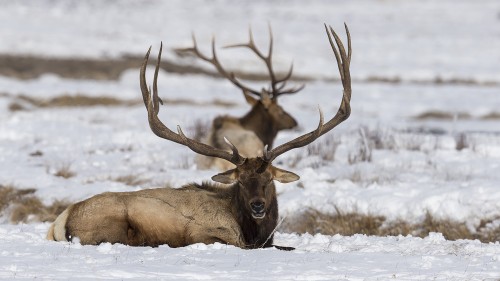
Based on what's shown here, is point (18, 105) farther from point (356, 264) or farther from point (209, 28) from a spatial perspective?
point (209, 28)

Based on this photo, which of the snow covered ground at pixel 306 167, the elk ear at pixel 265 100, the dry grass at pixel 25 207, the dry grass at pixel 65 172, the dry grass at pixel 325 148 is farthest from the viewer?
the elk ear at pixel 265 100

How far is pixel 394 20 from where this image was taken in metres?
74.0

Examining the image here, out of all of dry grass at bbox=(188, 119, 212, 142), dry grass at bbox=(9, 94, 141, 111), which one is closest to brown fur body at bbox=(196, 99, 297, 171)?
dry grass at bbox=(188, 119, 212, 142)

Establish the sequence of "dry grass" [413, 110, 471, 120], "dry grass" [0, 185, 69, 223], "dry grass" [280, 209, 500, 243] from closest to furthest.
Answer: "dry grass" [280, 209, 500, 243] < "dry grass" [0, 185, 69, 223] < "dry grass" [413, 110, 471, 120]

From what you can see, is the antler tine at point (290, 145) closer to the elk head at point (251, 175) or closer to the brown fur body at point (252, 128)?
the elk head at point (251, 175)

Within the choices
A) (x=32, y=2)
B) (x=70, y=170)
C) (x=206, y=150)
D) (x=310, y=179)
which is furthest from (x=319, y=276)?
(x=32, y=2)

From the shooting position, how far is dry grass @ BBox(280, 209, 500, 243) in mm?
9852

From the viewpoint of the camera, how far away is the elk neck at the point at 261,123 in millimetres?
15078

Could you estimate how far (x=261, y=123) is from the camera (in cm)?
1523

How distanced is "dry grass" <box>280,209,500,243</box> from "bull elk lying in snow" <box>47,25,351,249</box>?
1.87 m

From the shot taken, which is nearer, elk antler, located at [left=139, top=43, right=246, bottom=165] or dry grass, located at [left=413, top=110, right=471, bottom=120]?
elk antler, located at [left=139, top=43, right=246, bottom=165]

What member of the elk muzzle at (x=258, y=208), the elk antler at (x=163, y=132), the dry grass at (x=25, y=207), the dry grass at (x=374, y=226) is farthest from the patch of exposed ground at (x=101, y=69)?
the elk muzzle at (x=258, y=208)

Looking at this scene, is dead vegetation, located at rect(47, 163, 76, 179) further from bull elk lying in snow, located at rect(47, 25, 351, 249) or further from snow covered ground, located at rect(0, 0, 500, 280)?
bull elk lying in snow, located at rect(47, 25, 351, 249)

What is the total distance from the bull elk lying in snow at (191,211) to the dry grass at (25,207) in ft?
7.52
